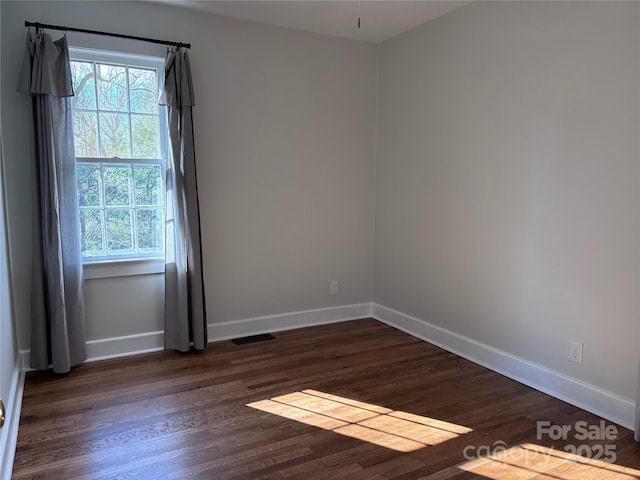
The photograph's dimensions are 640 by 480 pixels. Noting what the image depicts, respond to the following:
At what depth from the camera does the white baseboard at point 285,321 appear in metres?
3.82

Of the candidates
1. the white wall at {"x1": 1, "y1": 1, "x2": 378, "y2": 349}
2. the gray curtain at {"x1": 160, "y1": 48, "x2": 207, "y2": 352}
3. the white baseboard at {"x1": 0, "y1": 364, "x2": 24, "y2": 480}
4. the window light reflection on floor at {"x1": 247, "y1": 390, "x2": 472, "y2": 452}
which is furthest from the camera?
the gray curtain at {"x1": 160, "y1": 48, "x2": 207, "y2": 352}

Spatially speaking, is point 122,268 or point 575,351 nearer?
point 575,351

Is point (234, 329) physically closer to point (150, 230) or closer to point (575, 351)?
point (150, 230)

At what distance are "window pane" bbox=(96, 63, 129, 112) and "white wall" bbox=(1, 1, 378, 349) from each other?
0.57ft

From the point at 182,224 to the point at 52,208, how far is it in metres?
0.84

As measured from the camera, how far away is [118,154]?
3.35m

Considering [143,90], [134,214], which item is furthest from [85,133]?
[134,214]

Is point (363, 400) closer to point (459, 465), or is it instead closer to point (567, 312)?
point (459, 465)

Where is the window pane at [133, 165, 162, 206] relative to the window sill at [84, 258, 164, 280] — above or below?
above

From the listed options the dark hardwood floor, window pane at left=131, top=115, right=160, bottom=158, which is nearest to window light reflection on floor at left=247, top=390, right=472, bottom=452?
the dark hardwood floor

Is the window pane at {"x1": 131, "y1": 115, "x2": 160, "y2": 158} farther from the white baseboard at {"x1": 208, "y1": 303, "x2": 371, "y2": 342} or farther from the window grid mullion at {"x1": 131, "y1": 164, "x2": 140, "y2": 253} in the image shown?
the white baseboard at {"x1": 208, "y1": 303, "x2": 371, "y2": 342}

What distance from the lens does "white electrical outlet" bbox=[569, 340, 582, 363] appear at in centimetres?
270

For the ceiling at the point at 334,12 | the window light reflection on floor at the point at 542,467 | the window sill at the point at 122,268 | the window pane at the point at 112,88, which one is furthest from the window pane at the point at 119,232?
the window light reflection on floor at the point at 542,467

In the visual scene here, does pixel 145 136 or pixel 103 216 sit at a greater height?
pixel 145 136
